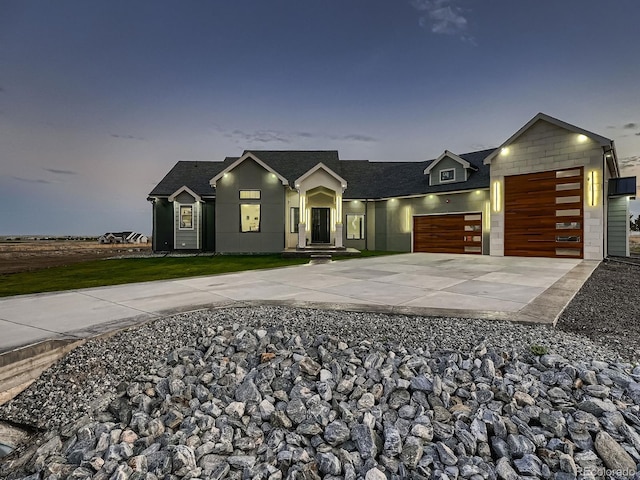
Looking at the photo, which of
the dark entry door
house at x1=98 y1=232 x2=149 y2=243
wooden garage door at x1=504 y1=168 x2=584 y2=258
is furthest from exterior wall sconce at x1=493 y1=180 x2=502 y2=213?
house at x1=98 y1=232 x2=149 y2=243

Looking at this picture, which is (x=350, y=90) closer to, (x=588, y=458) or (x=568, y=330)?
(x=568, y=330)

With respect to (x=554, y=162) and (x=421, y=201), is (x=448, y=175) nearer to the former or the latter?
(x=421, y=201)

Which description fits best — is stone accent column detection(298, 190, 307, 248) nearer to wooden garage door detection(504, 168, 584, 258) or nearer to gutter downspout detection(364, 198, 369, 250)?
gutter downspout detection(364, 198, 369, 250)

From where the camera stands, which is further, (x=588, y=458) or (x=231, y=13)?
(x=231, y=13)

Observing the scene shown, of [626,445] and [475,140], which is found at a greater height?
[475,140]

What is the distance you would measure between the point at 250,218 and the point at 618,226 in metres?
17.6

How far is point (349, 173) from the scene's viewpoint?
2023 centimetres

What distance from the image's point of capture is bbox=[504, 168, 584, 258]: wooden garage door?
11.3 metres

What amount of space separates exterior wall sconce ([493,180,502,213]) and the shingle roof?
1797 mm

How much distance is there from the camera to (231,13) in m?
12.9

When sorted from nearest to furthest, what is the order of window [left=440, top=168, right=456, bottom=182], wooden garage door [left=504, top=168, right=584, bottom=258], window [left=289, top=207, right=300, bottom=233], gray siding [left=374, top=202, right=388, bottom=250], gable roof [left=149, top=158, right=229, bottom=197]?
wooden garage door [left=504, top=168, right=584, bottom=258] → window [left=440, top=168, right=456, bottom=182] → window [left=289, top=207, right=300, bottom=233] → gable roof [left=149, top=158, right=229, bottom=197] → gray siding [left=374, top=202, right=388, bottom=250]

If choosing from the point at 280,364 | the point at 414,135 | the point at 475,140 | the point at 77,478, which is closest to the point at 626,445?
the point at 280,364

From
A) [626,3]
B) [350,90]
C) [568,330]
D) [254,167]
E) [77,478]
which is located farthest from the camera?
[350,90]

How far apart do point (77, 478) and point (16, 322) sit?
290 cm
